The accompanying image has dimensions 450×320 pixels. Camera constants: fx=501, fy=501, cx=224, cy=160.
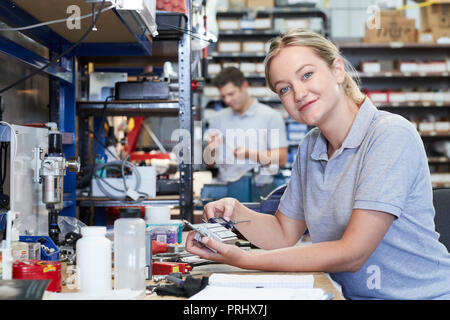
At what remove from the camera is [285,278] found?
111cm

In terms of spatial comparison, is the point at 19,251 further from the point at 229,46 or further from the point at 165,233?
the point at 229,46

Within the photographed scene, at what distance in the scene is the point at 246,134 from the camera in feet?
12.7

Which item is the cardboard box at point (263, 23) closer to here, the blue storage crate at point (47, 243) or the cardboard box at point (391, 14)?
the cardboard box at point (391, 14)

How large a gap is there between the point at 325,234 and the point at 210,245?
38 centimetres

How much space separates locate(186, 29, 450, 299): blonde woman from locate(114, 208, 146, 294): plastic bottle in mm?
169

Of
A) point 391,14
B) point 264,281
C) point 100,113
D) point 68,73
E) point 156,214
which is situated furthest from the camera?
point 391,14

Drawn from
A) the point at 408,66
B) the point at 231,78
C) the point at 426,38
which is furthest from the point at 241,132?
the point at 426,38

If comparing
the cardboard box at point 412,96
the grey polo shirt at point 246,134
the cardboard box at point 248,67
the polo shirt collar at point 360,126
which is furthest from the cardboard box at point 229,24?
the polo shirt collar at point 360,126

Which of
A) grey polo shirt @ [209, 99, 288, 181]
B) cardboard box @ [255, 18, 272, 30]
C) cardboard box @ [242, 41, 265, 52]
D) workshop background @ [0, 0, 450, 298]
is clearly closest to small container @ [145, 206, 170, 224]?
workshop background @ [0, 0, 450, 298]

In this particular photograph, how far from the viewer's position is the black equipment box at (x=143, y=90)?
2396 mm

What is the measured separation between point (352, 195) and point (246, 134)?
8.57ft

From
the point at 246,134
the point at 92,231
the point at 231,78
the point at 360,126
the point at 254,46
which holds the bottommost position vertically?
the point at 92,231

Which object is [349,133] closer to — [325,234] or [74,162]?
[325,234]

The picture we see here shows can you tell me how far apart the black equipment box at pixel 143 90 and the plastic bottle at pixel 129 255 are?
4.60ft
